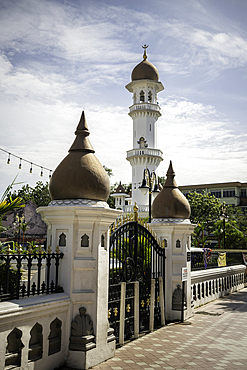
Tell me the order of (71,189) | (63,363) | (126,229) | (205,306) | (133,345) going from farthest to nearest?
(205,306) < (126,229) < (133,345) < (71,189) < (63,363)

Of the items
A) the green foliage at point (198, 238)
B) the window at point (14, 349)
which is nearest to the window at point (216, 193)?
the green foliage at point (198, 238)

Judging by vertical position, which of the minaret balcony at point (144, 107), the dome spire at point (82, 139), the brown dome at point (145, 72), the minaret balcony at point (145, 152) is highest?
the brown dome at point (145, 72)

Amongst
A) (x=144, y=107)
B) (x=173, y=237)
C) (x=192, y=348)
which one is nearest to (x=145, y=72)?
(x=144, y=107)

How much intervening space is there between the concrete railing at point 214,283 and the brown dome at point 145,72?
3232cm

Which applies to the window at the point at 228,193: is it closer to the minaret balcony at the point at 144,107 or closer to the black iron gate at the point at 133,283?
the minaret balcony at the point at 144,107

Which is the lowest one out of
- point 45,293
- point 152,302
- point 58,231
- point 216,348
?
point 216,348

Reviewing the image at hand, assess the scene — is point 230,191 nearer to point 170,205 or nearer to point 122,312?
point 170,205

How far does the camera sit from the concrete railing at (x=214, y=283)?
1201cm

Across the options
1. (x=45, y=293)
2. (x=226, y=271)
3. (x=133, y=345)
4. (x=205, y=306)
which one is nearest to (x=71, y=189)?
(x=45, y=293)

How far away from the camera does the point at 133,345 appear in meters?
7.40

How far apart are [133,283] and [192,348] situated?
6.01ft

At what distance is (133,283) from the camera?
319 inches

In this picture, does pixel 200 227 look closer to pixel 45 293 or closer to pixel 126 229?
pixel 126 229

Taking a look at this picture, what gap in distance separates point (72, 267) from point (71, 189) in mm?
1364
